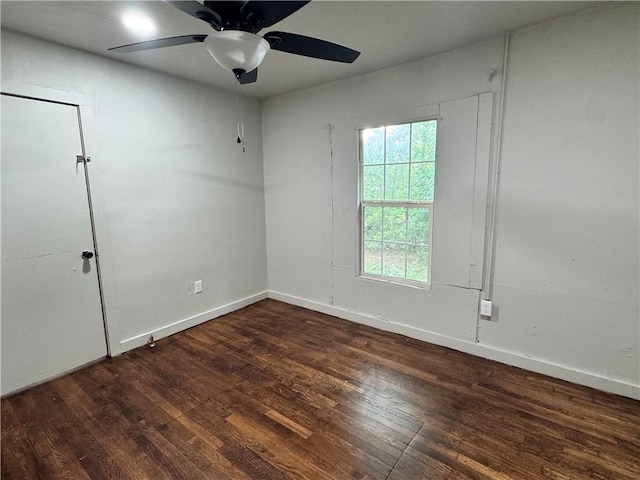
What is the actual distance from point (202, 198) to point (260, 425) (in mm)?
2274

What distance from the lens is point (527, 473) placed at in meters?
1.54

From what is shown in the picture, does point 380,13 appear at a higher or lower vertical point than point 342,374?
higher

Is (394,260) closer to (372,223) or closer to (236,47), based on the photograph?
(372,223)

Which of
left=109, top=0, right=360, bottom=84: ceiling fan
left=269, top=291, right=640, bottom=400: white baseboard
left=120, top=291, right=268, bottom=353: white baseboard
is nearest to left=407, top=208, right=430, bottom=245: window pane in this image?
left=269, top=291, right=640, bottom=400: white baseboard

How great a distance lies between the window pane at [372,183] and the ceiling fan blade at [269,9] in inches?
73.6

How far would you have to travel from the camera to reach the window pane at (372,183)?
303 centimetres

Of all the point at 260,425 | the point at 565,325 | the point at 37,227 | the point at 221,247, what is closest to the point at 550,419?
the point at 565,325

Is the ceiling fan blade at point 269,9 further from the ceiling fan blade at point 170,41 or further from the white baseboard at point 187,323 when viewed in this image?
the white baseboard at point 187,323

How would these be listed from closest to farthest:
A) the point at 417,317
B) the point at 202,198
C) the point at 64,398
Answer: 1. the point at 64,398
2. the point at 417,317
3. the point at 202,198

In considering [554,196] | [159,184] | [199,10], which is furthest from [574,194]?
[159,184]

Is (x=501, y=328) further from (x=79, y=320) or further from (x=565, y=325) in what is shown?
(x=79, y=320)

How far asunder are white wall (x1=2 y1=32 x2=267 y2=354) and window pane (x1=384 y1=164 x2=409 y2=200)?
5.51ft

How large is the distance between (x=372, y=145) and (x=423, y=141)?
0.50 meters

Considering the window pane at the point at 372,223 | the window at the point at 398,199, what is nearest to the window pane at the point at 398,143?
the window at the point at 398,199
